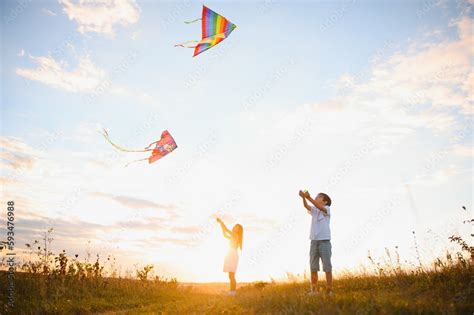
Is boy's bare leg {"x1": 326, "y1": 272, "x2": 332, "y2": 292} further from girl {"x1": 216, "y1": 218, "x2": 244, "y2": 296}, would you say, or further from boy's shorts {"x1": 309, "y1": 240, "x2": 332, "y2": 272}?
girl {"x1": 216, "y1": 218, "x2": 244, "y2": 296}

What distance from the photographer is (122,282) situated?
514 inches

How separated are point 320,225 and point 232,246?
4.47 metres

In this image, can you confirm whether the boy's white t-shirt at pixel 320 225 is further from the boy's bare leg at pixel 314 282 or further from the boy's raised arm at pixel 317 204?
the boy's bare leg at pixel 314 282

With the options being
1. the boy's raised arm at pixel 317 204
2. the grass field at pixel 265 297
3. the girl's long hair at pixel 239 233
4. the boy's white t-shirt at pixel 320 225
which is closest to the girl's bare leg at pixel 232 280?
the girl's long hair at pixel 239 233

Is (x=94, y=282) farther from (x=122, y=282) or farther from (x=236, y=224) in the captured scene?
(x=236, y=224)

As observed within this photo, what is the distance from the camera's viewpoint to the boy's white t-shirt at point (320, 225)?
8.85 meters

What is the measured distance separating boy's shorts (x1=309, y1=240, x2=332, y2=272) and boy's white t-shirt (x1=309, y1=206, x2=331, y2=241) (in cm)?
12

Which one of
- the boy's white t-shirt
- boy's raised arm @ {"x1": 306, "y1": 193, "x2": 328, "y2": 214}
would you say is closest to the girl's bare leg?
the boy's white t-shirt

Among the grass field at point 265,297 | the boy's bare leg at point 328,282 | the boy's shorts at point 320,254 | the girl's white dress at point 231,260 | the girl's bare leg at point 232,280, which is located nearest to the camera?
the grass field at point 265,297

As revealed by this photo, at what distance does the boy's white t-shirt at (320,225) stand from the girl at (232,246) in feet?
13.1

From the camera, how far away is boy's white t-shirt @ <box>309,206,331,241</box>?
885cm

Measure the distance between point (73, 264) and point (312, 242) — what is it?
8449mm

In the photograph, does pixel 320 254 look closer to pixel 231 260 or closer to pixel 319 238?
pixel 319 238

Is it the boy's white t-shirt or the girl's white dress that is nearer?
the boy's white t-shirt
